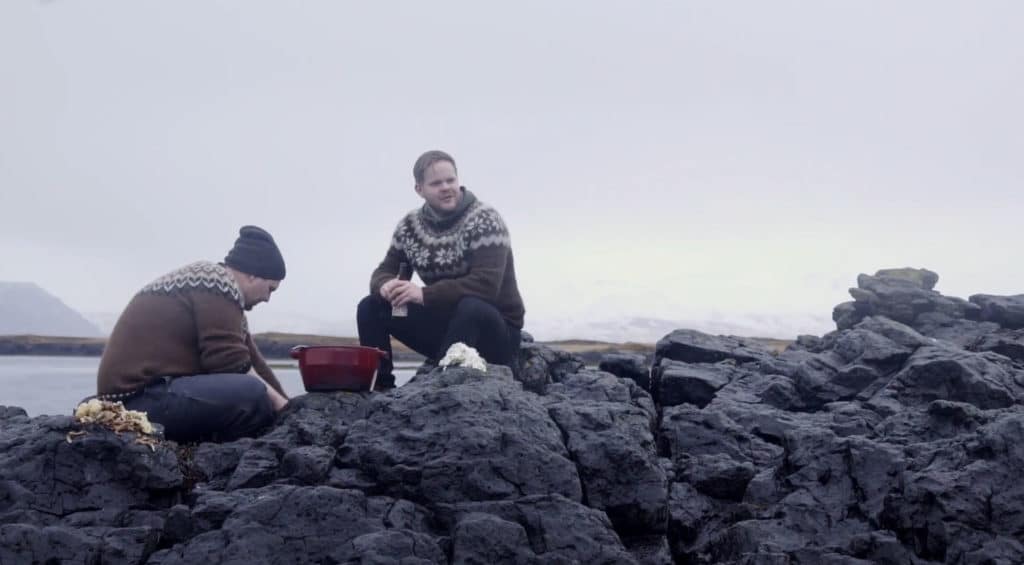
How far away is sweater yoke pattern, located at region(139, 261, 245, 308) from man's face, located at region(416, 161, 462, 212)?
2.33 metres

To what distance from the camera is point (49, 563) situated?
6.51m

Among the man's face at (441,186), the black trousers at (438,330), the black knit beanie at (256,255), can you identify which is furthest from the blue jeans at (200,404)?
the man's face at (441,186)

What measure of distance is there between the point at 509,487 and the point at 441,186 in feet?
12.5

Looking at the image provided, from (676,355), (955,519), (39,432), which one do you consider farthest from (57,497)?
(676,355)

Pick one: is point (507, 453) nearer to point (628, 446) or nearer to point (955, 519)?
point (628, 446)

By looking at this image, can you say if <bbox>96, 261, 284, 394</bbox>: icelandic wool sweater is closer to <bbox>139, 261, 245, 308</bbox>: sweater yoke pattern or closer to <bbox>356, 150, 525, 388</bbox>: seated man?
<bbox>139, 261, 245, 308</bbox>: sweater yoke pattern

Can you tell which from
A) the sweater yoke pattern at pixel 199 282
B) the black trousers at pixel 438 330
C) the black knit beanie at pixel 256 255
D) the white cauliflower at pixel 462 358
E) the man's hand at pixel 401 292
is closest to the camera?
the sweater yoke pattern at pixel 199 282

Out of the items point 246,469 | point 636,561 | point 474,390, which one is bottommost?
point 636,561

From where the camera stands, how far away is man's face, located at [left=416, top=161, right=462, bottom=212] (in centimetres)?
988

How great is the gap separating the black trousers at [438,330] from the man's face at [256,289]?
1.58 metres

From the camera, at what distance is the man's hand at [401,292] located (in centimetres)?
977

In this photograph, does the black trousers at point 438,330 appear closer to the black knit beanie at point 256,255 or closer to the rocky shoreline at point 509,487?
the rocky shoreline at point 509,487

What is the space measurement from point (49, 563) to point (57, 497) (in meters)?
0.92

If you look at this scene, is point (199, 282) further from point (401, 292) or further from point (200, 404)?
point (401, 292)
